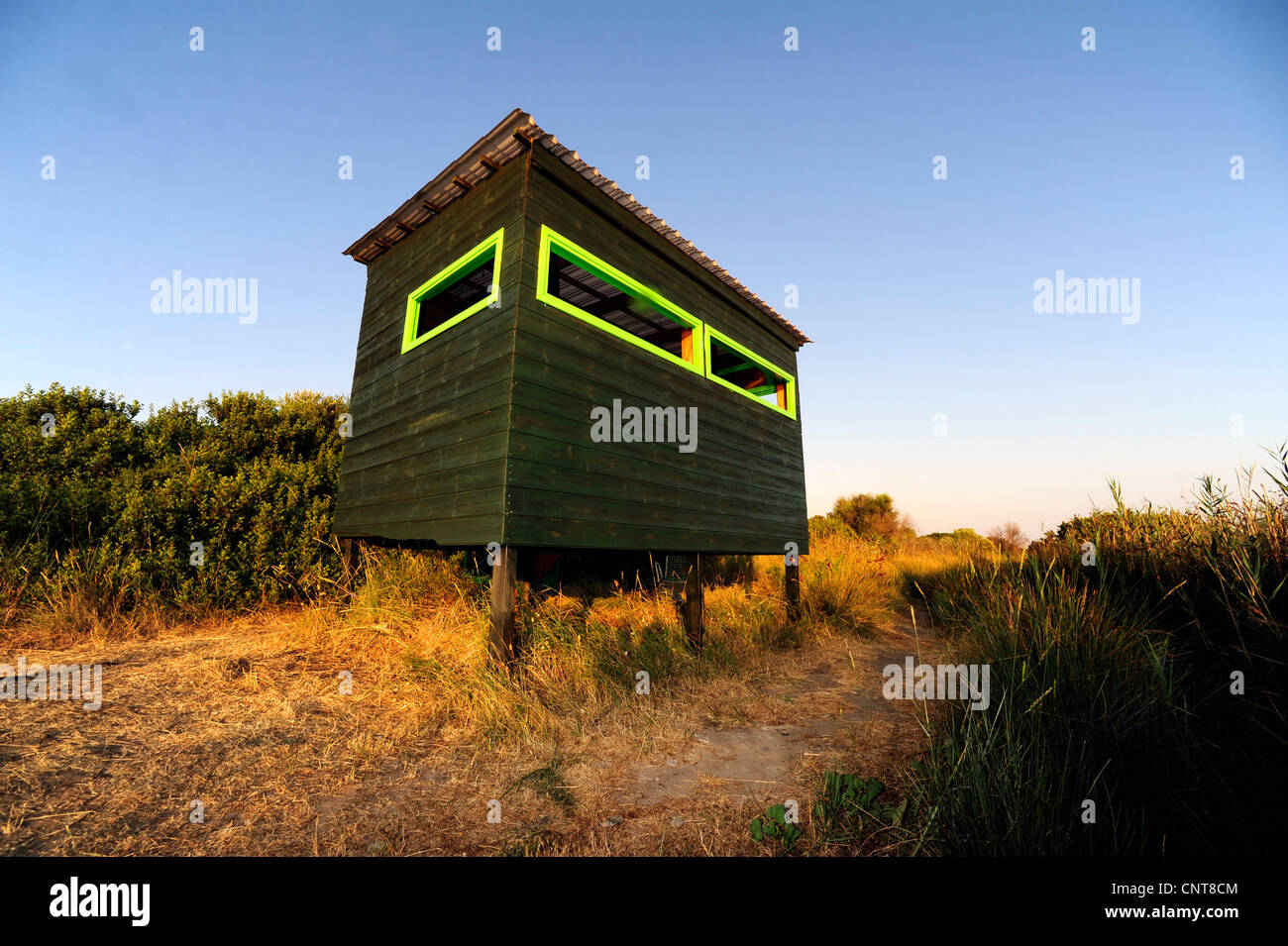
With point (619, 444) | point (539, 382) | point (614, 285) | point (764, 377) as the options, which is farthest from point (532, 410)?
point (764, 377)

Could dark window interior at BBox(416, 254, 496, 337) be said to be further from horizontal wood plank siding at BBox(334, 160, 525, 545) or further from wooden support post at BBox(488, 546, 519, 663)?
wooden support post at BBox(488, 546, 519, 663)

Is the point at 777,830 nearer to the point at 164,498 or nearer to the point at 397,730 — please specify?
the point at 397,730

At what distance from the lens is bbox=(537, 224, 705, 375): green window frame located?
5188 mm

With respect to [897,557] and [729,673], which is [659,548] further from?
[897,557]

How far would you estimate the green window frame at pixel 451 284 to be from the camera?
524 centimetres

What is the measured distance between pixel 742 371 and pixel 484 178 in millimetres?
5988

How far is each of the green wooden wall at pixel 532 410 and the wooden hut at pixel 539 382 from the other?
0.02m

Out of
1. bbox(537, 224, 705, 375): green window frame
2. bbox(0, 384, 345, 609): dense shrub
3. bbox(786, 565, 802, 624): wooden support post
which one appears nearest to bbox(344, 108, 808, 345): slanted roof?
bbox(537, 224, 705, 375): green window frame

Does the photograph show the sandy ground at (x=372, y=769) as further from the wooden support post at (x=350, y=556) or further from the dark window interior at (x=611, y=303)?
the dark window interior at (x=611, y=303)

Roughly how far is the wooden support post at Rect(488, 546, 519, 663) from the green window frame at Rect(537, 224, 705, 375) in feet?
8.52
